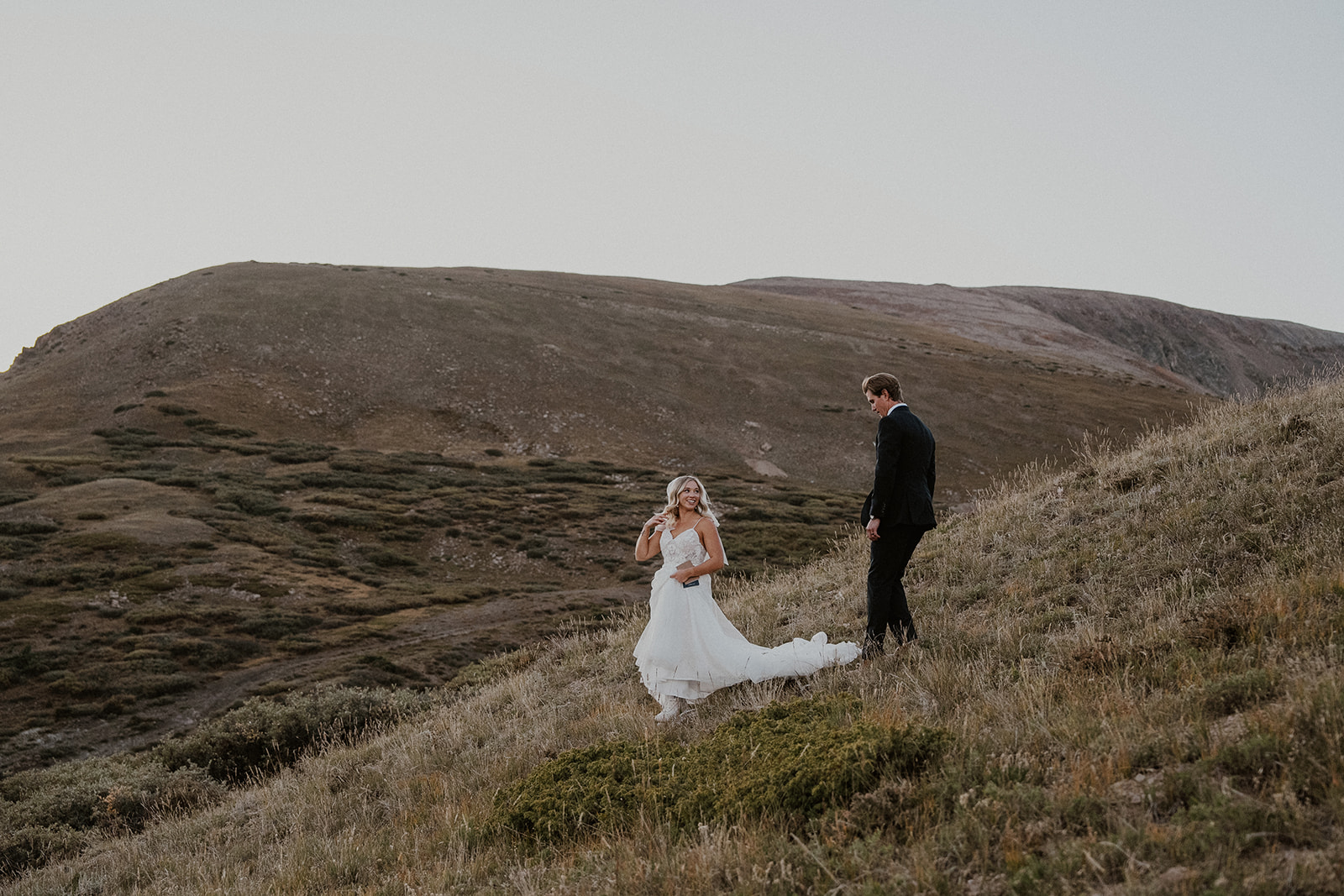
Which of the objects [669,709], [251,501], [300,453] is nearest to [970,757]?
[669,709]

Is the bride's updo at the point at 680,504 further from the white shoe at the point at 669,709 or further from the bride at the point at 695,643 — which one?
the white shoe at the point at 669,709

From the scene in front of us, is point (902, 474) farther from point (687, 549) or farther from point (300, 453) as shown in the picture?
point (300, 453)

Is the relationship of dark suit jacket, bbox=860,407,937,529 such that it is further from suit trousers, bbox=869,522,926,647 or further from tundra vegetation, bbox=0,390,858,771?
tundra vegetation, bbox=0,390,858,771

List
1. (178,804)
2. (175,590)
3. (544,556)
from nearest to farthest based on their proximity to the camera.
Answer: (178,804), (175,590), (544,556)

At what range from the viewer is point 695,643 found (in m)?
7.41

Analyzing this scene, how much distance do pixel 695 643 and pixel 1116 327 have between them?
12198cm

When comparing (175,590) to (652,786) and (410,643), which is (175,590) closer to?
(410,643)

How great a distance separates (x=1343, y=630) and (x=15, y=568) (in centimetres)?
2756

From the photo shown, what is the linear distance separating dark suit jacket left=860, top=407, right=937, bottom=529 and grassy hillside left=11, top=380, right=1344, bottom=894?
45.2 inches

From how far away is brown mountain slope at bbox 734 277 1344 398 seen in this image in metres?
98.4

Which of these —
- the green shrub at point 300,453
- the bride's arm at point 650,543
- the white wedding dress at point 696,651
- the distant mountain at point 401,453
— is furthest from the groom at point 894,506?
the green shrub at point 300,453

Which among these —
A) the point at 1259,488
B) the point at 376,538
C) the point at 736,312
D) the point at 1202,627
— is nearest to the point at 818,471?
the point at 376,538

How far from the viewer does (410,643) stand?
1975 cm

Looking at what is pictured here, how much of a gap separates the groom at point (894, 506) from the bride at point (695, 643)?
45 centimetres
